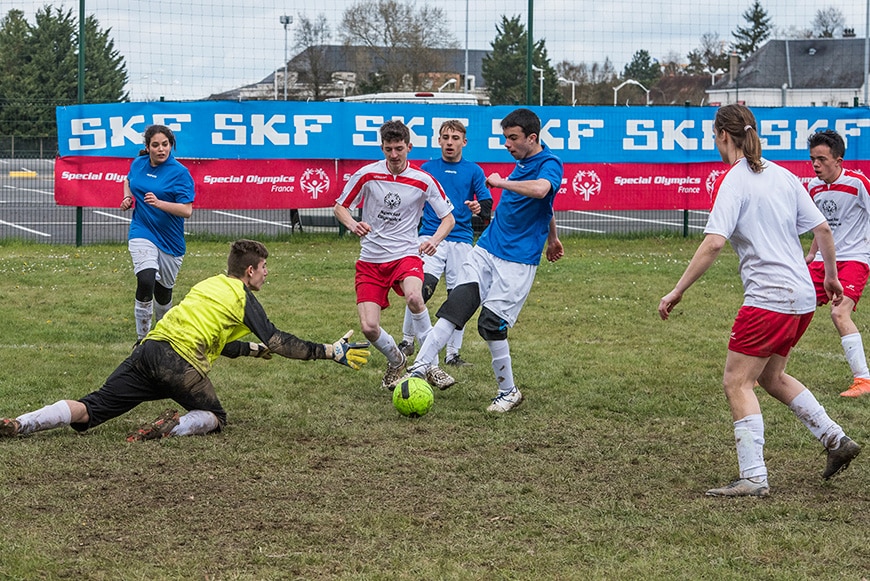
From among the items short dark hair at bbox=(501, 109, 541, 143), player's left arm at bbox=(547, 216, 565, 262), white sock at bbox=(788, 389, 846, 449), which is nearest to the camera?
white sock at bbox=(788, 389, 846, 449)

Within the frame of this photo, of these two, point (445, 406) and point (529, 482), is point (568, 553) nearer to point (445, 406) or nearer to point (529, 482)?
point (529, 482)

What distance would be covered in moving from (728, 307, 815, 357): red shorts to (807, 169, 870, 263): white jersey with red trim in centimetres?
344

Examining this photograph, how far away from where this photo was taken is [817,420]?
582cm

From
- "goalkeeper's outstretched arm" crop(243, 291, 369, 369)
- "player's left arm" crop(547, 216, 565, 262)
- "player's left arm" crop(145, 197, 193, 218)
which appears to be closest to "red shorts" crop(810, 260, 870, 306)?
"player's left arm" crop(547, 216, 565, 262)

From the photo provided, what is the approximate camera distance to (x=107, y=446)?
256 inches

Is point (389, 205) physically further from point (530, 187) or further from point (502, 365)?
point (502, 365)

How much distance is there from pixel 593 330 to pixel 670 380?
227 cm

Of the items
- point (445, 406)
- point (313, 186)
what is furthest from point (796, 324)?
point (313, 186)

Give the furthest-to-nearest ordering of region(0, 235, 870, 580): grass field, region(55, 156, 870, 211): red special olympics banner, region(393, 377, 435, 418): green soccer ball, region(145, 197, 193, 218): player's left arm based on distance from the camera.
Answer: region(55, 156, 870, 211): red special olympics banner < region(145, 197, 193, 218): player's left arm < region(393, 377, 435, 418): green soccer ball < region(0, 235, 870, 580): grass field

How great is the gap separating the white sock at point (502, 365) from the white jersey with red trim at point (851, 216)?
286 cm

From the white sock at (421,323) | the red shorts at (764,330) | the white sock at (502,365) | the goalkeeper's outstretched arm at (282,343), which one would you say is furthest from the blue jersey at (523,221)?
the red shorts at (764,330)

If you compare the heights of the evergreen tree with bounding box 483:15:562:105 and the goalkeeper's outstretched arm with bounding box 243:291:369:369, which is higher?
the evergreen tree with bounding box 483:15:562:105

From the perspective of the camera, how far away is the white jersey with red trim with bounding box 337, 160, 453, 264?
8.34 meters

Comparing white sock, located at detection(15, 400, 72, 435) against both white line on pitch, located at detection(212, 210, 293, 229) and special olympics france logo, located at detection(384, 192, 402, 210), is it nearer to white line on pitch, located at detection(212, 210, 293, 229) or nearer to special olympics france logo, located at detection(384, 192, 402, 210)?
special olympics france logo, located at detection(384, 192, 402, 210)
